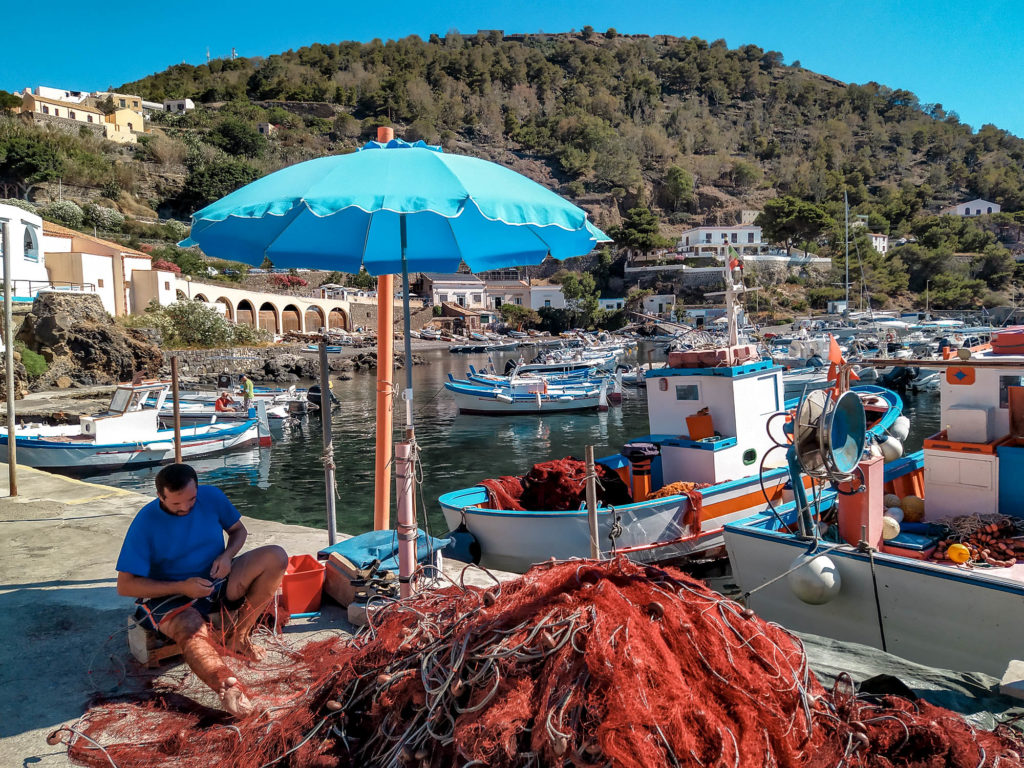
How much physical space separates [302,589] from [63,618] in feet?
4.69

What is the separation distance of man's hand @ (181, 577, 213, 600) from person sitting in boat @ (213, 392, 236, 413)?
Answer: 18.6 metres

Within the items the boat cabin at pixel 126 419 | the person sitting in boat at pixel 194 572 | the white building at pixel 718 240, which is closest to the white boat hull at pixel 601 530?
the person sitting in boat at pixel 194 572

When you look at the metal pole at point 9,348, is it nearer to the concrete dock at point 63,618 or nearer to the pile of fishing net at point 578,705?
the concrete dock at point 63,618

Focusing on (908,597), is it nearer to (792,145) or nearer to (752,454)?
(752,454)

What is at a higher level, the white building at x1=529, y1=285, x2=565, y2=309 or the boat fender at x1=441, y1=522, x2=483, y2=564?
the white building at x1=529, y1=285, x2=565, y2=309

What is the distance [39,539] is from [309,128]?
114 metres

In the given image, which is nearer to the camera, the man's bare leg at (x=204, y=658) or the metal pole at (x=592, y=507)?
the man's bare leg at (x=204, y=658)

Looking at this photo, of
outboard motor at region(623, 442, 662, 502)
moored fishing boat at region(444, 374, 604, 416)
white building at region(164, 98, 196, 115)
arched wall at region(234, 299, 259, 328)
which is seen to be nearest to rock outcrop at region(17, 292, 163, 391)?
moored fishing boat at region(444, 374, 604, 416)

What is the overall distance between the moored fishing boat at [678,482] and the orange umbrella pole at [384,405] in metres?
2.85

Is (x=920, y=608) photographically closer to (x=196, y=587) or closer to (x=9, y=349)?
(x=196, y=587)

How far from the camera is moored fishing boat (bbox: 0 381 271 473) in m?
15.3

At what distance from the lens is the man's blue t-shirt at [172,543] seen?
3.21 meters

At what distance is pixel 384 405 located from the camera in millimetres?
4887

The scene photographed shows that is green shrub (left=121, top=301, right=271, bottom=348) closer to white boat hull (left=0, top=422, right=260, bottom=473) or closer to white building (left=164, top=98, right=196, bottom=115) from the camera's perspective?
white boat hull (left=0, top=422, right=260, bottom=473)
